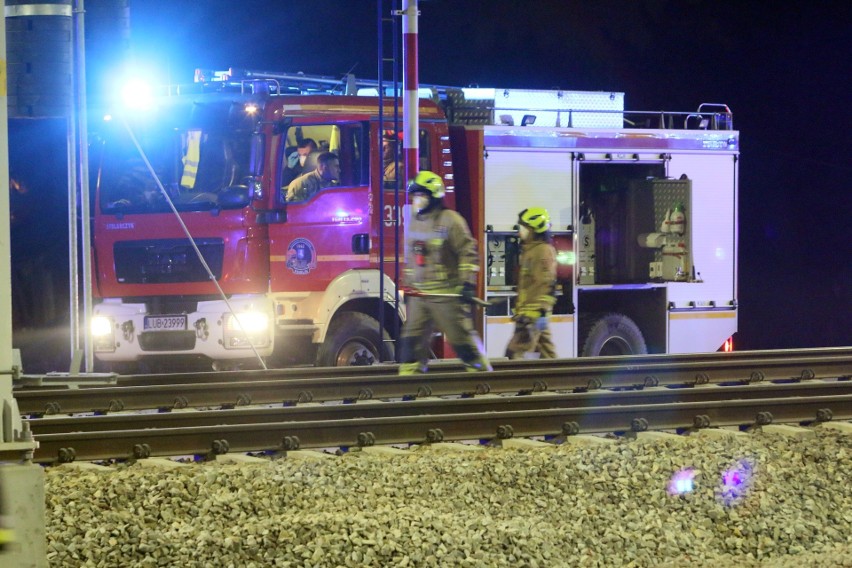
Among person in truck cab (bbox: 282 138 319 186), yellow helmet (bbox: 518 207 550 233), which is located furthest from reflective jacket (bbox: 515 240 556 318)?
person in truck cab (bbox: 282 138 319 186)

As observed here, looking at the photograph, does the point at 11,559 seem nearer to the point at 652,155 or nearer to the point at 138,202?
the point at 138,202

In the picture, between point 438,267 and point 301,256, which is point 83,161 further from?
point 438,267

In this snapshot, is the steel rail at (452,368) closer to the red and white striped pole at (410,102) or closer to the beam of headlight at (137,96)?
the red and white striped pole at (410,102)

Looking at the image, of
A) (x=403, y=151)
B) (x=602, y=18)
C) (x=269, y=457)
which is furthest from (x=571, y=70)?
(x=269, y=457)

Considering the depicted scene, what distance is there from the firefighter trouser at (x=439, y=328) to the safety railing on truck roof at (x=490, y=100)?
3.26m

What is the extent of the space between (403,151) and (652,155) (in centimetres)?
340

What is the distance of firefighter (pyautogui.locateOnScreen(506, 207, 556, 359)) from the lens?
12.1 m

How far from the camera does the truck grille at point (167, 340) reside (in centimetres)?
1230

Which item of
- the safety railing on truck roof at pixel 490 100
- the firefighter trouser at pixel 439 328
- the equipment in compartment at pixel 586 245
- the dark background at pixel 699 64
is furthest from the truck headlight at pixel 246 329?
the dark background at pixel 699 64

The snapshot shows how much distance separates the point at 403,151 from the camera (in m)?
12.8

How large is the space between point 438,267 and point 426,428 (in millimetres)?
2613

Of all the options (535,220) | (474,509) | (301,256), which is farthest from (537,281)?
(474,509)

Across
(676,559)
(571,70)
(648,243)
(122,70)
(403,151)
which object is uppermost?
(571,70)

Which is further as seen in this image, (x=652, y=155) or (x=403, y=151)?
(x=652, y=155)
